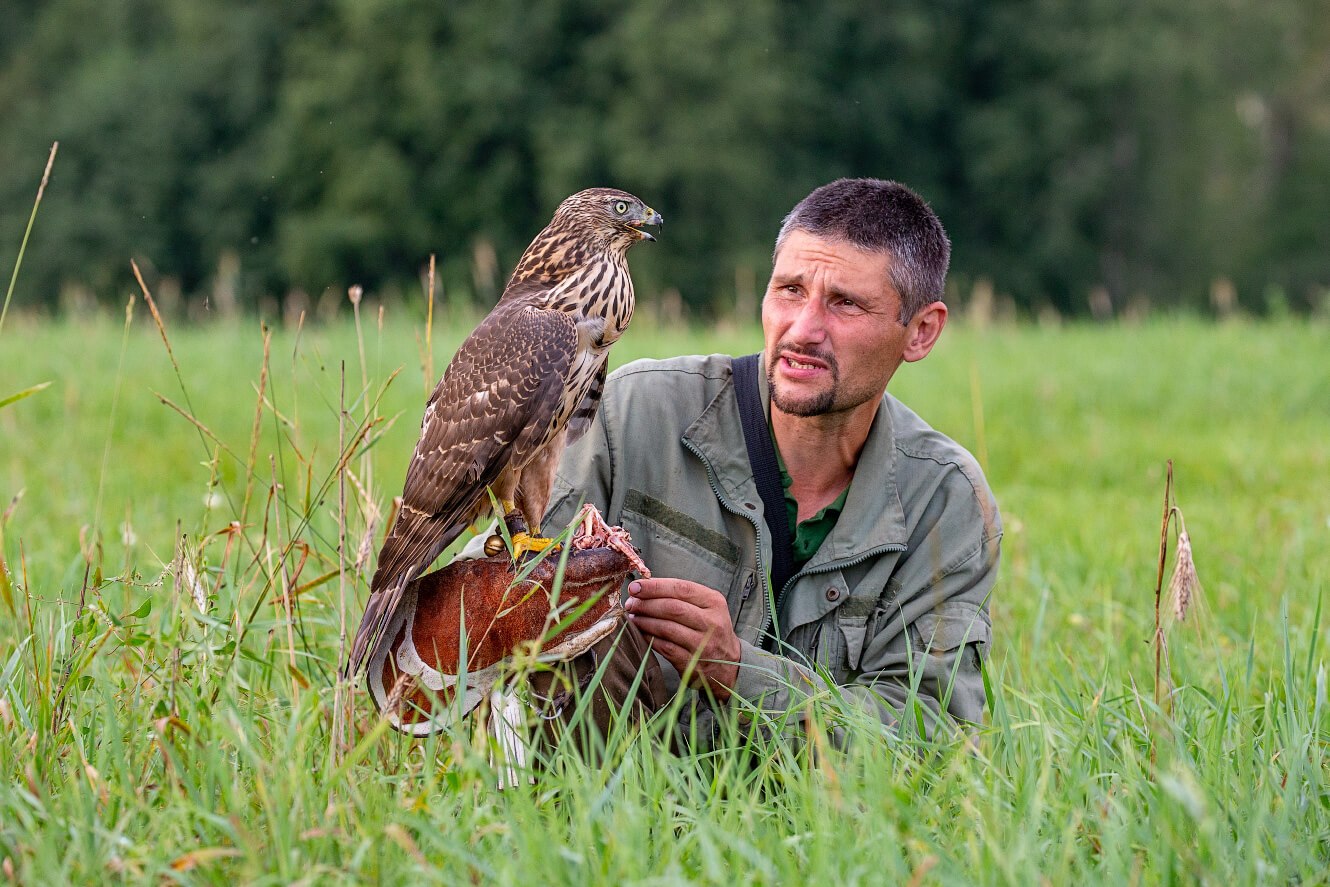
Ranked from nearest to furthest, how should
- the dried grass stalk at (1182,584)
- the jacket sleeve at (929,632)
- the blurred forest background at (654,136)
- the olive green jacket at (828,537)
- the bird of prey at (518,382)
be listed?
the dried grass stalk at (1182,584)
the bird of prey at (518,382)
the jacket sleeve at (929,632)
the olive green jacket at (828,537)
the blurred forest background at (654,136)

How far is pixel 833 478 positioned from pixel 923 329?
17.8 inches

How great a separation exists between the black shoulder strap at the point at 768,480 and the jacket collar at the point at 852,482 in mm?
21

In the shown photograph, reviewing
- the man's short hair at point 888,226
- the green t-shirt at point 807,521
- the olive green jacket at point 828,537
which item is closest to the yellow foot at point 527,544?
the olive green jacket at point 828,537

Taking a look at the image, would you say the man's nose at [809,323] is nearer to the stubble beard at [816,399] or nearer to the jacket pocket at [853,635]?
the stubble beard at [816,399]

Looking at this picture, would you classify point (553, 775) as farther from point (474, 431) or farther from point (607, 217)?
point (607, 217)

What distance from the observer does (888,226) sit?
11.4 feet

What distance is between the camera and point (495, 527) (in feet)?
10.7

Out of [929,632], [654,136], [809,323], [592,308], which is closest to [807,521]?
[929,632]

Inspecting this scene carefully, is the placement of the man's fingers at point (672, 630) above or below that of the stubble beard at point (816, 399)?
below

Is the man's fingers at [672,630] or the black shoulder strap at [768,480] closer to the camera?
the man's fingers at [672,630]

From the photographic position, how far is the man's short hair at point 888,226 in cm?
345

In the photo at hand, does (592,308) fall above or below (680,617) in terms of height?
above

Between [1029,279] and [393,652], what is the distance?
2957 centimetres

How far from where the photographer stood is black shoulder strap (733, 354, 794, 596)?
346 cm
